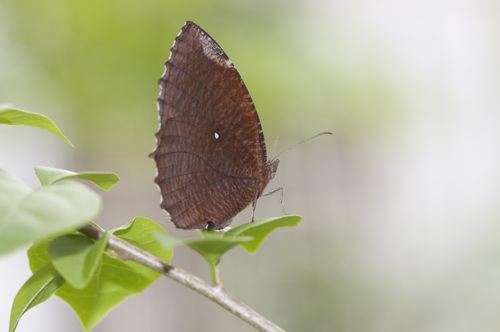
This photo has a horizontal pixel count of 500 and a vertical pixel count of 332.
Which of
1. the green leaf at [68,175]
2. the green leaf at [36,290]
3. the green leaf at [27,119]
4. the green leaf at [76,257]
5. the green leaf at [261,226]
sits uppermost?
the green leaf at [27,119]

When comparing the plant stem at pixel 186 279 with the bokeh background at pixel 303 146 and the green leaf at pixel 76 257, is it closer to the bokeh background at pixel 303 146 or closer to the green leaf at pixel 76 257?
the green leaf at pixel 76 257

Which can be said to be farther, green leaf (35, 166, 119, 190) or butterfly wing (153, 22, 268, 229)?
butterfly wing (153, 22, 268, 229)

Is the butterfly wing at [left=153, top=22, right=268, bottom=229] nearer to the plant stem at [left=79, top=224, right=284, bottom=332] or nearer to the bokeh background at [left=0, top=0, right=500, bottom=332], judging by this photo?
the plant stem at [left=79, top=224, right=284, bottom=332]

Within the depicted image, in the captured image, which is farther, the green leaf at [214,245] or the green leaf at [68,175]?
the green leaf at [68,175]

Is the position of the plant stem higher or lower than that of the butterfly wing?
lower

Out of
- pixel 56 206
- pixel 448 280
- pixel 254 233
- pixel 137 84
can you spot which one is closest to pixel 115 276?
pixel 254 233

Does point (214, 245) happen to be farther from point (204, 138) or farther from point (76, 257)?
point (204, 138)

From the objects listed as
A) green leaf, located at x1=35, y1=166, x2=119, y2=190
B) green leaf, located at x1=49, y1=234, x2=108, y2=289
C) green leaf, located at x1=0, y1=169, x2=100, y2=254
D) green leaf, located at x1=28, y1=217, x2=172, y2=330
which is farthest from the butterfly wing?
green leaf, located at x1=0, y1=169, x2=100, y2=254

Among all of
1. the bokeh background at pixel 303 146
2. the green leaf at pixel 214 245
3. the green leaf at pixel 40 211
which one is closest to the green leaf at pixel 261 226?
the green leaf at pixel 214 245
